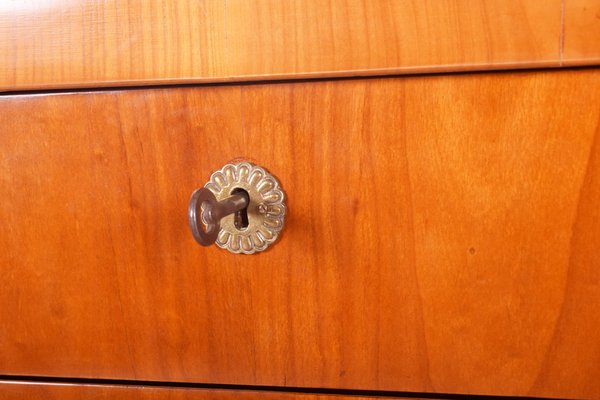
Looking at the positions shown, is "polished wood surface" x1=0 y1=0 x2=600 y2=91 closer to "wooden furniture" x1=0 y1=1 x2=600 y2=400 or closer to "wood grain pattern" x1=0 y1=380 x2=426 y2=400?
"wooden furniture" x1=0 y1=1 x2=600 y2=400

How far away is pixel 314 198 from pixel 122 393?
16 cm

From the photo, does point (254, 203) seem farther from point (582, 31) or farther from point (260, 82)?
point (582, 31)

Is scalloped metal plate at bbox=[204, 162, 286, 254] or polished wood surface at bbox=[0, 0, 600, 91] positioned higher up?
polished wood surface at bbox=[0, 0, 600, 91]

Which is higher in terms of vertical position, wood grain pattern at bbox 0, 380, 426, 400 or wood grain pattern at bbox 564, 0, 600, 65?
wood grain pattern at bbox 564, 0, 600, 65

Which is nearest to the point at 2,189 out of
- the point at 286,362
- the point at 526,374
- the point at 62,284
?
the point at 62,284

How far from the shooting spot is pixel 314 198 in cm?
30

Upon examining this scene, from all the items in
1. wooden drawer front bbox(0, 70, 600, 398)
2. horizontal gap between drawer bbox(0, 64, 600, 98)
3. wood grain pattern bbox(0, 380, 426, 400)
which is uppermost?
horizontal gap between drawer bbox(0, 64, 600, 98)

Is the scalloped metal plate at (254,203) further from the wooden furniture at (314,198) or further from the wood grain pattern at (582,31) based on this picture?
the wood grain pattern at (582,31)

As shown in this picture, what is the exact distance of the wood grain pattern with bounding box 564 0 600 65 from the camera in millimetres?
264

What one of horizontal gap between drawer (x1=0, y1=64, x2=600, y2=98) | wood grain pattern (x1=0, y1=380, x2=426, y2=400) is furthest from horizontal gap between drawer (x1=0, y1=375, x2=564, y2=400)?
horizontal gap between drawer (x1=0, y1=64, x2=600, y2=98)

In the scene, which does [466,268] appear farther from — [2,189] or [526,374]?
[2,189]

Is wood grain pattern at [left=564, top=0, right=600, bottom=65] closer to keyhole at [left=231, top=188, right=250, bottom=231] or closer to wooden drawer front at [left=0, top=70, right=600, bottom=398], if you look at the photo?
wooden drawer front at [left=0, top=70, right=600, bottom=398]

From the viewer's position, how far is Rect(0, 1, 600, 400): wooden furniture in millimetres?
279

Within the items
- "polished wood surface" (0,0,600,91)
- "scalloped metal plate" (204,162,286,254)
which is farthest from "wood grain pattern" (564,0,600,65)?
"scalloped metal plate" (204,162,286,254)
